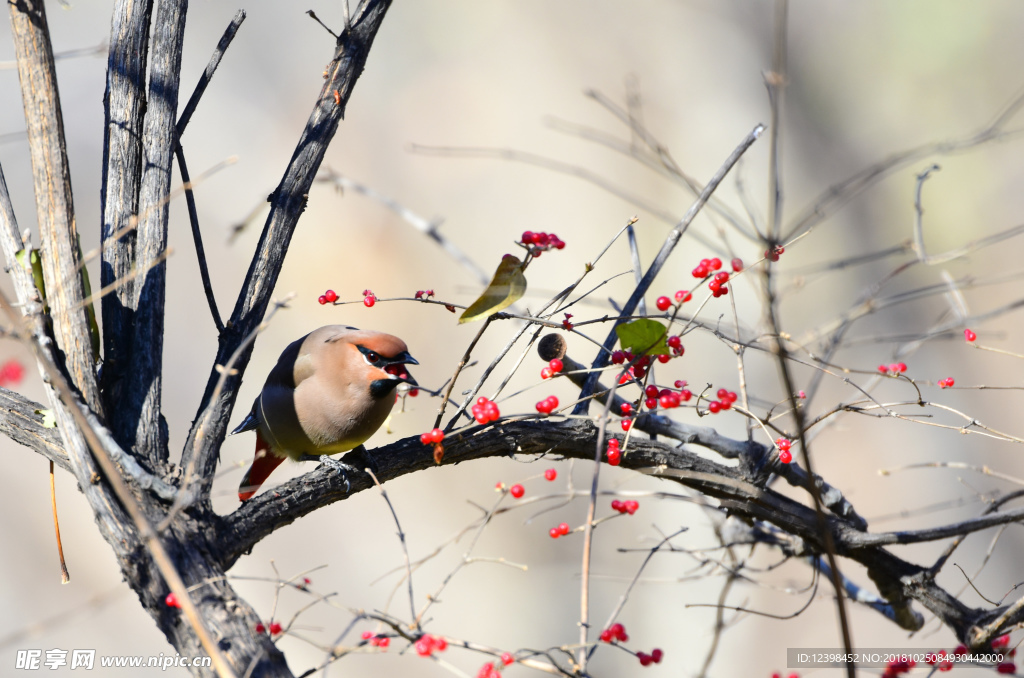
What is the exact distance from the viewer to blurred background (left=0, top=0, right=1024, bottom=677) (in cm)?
706

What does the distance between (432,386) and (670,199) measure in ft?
10.5

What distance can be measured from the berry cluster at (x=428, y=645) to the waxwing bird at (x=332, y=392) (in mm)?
1102

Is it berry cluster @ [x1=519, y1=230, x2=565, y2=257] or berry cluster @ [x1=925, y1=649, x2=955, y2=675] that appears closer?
berry cluster @ [x1=925, y1=649, x2=955, y2=675]

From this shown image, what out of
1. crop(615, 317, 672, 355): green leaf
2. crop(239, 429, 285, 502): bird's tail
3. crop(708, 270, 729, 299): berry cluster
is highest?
crop(708, 270, 729, 299): berry cluster

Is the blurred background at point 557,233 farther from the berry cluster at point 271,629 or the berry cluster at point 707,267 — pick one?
the berry cluster at point 271,629

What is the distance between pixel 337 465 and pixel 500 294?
1.15 metres

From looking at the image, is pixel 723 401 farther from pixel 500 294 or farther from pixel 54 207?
pixel 54 207

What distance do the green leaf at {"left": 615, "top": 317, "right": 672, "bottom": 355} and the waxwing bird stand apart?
0.87m

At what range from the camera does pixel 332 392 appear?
112 inches

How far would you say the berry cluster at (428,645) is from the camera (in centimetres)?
157

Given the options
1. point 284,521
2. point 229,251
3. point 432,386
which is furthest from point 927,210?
point 284,521

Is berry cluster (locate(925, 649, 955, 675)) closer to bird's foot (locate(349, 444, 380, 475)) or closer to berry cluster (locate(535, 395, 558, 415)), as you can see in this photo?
berry cluster (locate(535, 395, 558, 415))

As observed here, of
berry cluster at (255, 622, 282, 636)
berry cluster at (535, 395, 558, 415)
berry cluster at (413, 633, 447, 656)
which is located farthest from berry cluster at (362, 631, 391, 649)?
berry cluster at (535, 395, 558, 415)

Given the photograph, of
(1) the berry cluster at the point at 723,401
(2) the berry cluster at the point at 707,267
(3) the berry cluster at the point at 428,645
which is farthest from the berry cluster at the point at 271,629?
(2) the berry cluster at the point at 707,267
